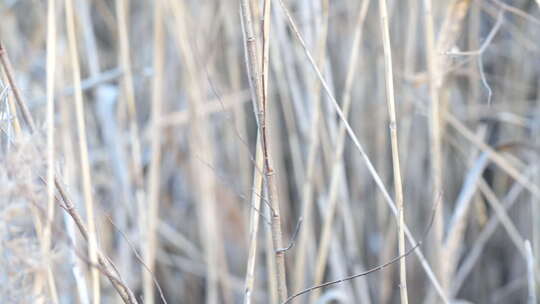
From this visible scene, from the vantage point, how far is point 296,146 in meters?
1.01

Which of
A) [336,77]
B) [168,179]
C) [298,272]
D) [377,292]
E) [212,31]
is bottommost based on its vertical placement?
[377,292]

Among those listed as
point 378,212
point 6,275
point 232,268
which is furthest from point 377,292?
point 6,275

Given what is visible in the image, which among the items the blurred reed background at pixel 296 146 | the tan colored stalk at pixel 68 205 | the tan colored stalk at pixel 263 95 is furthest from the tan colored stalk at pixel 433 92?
the tan colored stalk at pixel 68 205

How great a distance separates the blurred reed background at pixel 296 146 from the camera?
954 millimetres

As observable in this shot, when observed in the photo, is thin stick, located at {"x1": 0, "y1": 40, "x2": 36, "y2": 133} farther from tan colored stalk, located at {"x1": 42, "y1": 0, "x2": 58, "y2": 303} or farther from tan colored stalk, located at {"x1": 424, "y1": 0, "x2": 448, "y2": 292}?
tan colored stalk, located at {"x1": 424, "y1": 0, "x2": 448, "y2": 292}

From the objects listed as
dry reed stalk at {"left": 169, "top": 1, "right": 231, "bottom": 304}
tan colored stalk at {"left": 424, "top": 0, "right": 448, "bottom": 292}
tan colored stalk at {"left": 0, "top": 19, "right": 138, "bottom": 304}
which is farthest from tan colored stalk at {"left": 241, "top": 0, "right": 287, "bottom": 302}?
dry reed stalk at {"left": 169, "top": 1, "right": 231, "bottom": 304}

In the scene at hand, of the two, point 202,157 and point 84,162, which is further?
point 202,157

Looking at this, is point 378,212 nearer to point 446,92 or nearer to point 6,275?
point 446,92

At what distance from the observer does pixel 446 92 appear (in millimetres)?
985

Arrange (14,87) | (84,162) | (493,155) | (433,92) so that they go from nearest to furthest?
(14,87) < (84,162) < (433,92) < (493,155)

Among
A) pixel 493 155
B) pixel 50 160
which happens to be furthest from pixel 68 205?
pixel 493 155

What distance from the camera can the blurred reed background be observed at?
95 centimetres

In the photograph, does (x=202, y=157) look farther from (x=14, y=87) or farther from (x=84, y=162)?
(x=14, y=87)

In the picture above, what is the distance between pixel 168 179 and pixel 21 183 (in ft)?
2.74
